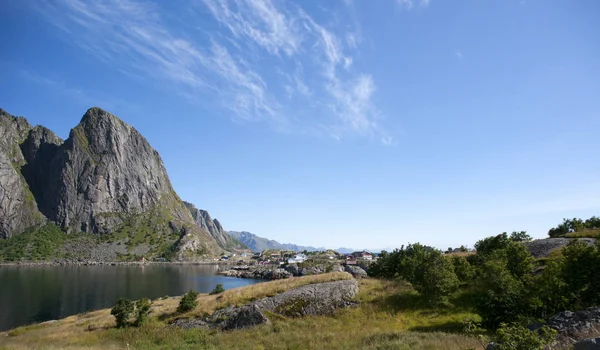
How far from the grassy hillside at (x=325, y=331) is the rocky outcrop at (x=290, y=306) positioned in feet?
4.14

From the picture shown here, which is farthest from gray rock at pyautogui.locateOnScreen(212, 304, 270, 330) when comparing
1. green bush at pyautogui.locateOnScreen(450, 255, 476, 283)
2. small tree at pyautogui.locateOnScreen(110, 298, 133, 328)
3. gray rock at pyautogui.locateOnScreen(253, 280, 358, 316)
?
green bush at pyautogui.locateOnScreen(450, 255, 476, 283)

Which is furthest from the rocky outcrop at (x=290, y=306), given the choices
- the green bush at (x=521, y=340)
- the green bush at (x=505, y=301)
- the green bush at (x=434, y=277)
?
the green bush at (x=521, y=340)

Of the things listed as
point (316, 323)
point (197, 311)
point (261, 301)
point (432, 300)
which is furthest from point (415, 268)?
point (197, 311)

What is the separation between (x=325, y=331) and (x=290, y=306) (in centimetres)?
750

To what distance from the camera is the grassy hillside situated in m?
21.7

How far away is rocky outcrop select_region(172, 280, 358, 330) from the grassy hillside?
126cm

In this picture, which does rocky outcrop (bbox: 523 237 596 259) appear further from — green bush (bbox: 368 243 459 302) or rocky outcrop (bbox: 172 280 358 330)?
rocky outcrop (bbox: 172 280 358 330)

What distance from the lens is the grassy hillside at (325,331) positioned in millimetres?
21734

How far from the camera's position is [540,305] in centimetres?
2177

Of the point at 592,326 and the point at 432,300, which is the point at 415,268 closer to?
the point at 432,300

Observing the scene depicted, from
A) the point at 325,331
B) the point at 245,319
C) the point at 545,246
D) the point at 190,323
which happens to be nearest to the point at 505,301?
the point at 325,331

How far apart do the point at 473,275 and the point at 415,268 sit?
841cm

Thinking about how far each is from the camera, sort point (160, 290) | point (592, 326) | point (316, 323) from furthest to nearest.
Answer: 1. point (160, 290)
2. point (316, 323)
3. point (592, 326)

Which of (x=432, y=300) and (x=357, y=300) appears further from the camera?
(x=357, y=300)
